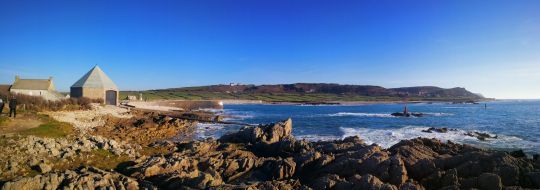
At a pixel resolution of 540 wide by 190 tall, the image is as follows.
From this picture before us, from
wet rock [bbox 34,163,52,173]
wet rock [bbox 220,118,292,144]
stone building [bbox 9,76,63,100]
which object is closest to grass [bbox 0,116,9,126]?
wet rock [bbox 34,163,52,173]

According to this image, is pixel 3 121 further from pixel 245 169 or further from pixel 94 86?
pixel 94 86

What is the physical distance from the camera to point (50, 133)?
745 inches

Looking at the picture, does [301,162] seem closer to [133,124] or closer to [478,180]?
[478,180]

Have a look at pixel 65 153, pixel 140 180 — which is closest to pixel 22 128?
pixel 65 153

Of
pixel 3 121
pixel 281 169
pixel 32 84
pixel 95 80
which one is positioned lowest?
pixel 281 169

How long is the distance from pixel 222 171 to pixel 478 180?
8.05 meters

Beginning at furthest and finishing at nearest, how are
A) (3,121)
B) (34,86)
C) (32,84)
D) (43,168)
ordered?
(32,84)
(34,86)
(3,121)
(43,168)

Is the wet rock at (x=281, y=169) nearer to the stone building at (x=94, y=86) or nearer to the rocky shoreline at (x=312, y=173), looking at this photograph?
the rocky shoreline at (x=312, y=173)

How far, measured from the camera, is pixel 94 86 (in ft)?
159

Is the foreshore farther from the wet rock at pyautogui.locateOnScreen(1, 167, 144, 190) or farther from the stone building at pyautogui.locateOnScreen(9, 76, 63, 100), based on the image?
the stone building at pyautogui.locateOnScreen(9, 76, 63, 100)

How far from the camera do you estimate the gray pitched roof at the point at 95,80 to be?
48356 mm

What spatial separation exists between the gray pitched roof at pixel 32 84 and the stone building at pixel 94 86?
3.24 m

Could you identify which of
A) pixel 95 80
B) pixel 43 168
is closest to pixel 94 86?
pixel 95 80

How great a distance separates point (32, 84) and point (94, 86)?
6.94 meters
